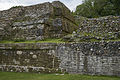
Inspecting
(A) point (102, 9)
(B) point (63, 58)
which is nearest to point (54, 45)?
(B) point (63, 58)

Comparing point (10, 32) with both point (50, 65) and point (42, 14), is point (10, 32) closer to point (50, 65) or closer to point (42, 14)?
point (42, 14)

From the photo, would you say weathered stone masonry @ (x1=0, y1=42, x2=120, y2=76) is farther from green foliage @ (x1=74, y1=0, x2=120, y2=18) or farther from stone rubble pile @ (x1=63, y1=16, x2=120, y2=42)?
green foliage @ (x1=74, y1=0, x2=120, y2=18)

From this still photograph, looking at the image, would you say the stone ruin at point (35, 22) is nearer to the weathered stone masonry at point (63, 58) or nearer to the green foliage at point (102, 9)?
the weathered stone masonry at point (63, 58)

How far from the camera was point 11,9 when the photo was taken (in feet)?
36.8

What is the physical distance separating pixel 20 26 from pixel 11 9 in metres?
2.00

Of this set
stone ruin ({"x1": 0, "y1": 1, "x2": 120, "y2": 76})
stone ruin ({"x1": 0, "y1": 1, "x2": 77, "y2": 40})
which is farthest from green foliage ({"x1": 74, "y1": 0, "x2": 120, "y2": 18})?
stone ruin ({"x1": 0, "y1": 1, "x2": 77, "y2": 40})

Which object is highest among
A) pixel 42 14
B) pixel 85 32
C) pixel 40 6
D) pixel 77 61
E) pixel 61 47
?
pixel 40 6

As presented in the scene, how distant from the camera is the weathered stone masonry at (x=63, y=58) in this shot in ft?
22.5

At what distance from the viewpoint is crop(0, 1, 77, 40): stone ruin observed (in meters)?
9.57

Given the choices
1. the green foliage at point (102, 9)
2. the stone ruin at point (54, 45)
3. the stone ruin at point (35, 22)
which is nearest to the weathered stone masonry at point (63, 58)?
the stone ruin at point (54, 45)

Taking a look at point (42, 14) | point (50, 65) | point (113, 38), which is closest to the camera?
point (113, 38)

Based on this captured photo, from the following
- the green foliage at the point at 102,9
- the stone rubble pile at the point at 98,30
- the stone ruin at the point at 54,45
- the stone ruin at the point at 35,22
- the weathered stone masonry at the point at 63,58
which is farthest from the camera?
the green foliage at the point at 102,9

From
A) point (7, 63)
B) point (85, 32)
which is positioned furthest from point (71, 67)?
point (7, 63)

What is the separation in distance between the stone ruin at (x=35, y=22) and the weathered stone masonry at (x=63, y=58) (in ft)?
4.10
